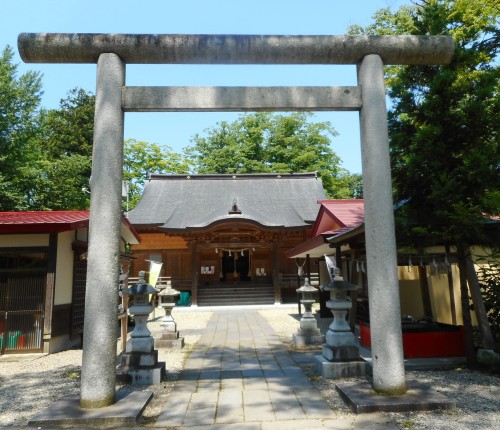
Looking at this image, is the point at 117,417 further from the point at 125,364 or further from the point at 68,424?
the point at 125,364

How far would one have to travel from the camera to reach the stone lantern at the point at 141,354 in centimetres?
551

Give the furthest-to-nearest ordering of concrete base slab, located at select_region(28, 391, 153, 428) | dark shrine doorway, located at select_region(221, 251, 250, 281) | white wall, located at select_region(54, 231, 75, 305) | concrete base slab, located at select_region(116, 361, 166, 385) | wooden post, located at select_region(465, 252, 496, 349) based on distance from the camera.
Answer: dark shrine doorway, located at select_region(221, 251, 250, 281) → white wall, located at select_region(54, 231, 75, 305) → wooden post, located at select_region(465, 252, 496, 349) → concrete base slab, located at select_region(116, 361, 166, 385) → concrete base slab, located at select_region(28, 391, 153, 428)

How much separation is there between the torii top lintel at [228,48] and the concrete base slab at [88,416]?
3.89 metres

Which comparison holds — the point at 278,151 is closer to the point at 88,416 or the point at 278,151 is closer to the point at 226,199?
the point at 226,199

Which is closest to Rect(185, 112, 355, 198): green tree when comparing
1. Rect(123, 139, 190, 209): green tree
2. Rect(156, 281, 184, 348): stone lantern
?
Rect(123, 139, 190, 209): green tree

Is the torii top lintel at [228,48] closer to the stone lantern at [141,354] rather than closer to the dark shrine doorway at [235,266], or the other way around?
the stone lantern at [141,354]

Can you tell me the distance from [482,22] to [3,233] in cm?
1174

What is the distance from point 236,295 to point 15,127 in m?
14.3

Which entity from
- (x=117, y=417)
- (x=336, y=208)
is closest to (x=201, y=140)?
(x=336, y=208)

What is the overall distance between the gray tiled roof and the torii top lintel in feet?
47.6

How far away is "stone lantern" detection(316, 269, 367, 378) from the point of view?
5.70 metres

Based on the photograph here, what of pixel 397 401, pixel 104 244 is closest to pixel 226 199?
pixel 104 244

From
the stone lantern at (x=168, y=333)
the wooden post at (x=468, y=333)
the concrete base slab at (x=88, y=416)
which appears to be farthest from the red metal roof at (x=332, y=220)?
the concrete base slab at (x=88, y=416)

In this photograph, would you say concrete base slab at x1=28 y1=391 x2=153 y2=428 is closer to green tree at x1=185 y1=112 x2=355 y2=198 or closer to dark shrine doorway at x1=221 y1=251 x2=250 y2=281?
dark shrine doorway at x1=221 y1=251 x2=250 y2=281
